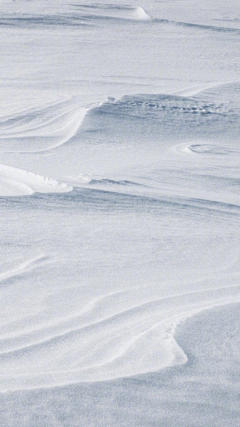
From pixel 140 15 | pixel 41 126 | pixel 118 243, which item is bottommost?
pixel 118 243

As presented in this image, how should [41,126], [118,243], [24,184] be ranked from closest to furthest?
[118,243] < [24,184] < [41,126]

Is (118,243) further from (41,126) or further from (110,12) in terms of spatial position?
(110,12)

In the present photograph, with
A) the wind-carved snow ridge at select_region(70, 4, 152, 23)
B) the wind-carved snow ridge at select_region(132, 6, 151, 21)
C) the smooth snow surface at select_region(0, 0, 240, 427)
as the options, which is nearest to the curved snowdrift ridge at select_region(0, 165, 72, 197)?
the smooth snow surface at select_region(0, 0, 240, 427)

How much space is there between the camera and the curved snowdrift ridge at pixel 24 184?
1.90 m

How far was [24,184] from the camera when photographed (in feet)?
6.43

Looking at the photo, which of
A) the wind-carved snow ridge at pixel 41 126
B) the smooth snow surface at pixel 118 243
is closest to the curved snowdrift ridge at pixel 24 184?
the smooth snow surface at pixel 118 243

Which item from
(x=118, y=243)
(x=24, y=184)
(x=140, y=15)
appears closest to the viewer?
(x=118, y=243)

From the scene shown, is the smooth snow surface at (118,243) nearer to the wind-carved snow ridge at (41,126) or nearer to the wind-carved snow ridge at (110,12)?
the wind-carved snow ridge at (41,126)

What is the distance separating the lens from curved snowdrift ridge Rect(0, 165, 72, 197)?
1901 millimetres

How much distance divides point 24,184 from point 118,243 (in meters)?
0.47

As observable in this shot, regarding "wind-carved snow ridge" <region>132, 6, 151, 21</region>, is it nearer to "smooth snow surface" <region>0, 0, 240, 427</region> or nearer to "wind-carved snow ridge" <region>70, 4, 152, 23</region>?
"wind-carved snow ridge" <region>70, 4, 152, 23</region>

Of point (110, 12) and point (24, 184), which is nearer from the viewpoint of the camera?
point (24, 184)

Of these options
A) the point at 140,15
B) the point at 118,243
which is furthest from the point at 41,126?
the point at 140,15

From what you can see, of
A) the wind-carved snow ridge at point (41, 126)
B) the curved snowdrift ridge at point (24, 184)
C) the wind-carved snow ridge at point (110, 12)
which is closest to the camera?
the curved snowdrift ridge at point (24, 184)
